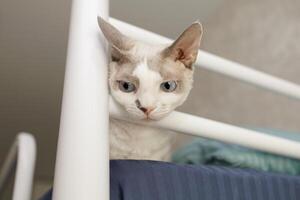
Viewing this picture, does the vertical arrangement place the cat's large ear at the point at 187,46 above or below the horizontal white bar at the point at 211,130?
above

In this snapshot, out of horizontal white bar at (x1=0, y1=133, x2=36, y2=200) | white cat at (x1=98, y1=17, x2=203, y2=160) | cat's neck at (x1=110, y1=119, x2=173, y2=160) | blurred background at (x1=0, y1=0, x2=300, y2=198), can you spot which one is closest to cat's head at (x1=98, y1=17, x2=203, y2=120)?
white cat at (x1=98, y1=17, x2=203, y2=160)

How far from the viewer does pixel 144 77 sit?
585mm

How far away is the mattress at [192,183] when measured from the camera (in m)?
0.51

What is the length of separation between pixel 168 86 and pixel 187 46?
67 millimetres

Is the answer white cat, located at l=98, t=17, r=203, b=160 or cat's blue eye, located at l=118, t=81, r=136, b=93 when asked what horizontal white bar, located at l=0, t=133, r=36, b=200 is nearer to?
white cat, located at l=98, t=17, r=203, b=160

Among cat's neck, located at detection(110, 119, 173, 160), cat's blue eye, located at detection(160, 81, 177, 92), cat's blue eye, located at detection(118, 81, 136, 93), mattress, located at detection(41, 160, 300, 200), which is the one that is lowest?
mattress, located at detection(41, 160, 300, 200)

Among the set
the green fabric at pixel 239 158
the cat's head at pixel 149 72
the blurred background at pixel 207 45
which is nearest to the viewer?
the cat's head at pixel 149 72

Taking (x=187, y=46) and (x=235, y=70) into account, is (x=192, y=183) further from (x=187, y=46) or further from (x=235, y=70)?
(x=235, y=70)

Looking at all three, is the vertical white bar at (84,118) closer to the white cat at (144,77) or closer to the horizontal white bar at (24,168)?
the white cat at (144,77)

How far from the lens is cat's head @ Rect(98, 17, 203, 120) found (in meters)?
0.56

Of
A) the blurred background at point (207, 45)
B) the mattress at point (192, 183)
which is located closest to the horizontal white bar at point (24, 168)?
the mattress at point (192, 183)

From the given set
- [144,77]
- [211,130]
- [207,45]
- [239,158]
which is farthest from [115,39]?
[207,45]

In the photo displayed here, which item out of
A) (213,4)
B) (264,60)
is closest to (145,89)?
(264,60)

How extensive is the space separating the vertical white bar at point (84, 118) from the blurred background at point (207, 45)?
0.82 meters
